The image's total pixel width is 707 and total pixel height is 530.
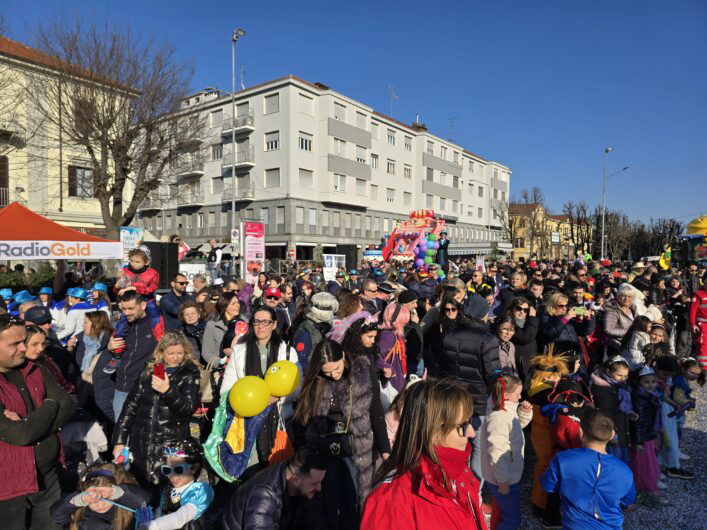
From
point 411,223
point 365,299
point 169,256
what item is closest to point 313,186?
point 411,223

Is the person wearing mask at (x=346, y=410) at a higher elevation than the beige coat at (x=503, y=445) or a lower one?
higher

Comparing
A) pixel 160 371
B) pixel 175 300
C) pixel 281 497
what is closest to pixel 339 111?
pixel 175 300

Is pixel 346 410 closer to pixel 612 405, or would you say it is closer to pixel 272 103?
pixel 612 405

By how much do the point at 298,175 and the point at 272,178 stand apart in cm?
239

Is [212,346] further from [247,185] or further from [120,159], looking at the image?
[247,185]

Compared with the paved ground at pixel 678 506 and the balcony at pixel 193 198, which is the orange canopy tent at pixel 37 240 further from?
the balcony at pixel 193 198

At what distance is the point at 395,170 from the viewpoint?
1828 inches

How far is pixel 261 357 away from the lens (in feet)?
11.8

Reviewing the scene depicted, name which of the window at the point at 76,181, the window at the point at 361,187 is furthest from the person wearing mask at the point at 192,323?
the window at the point at 361,187

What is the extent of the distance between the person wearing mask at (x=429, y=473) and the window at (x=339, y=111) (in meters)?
39.2

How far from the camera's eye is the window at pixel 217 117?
40000 millimetres

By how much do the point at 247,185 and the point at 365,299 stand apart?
112 feet

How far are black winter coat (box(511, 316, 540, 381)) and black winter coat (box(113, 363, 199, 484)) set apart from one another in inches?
139

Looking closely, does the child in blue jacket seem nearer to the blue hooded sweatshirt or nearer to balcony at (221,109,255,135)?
the blue hooded sweatshirt
